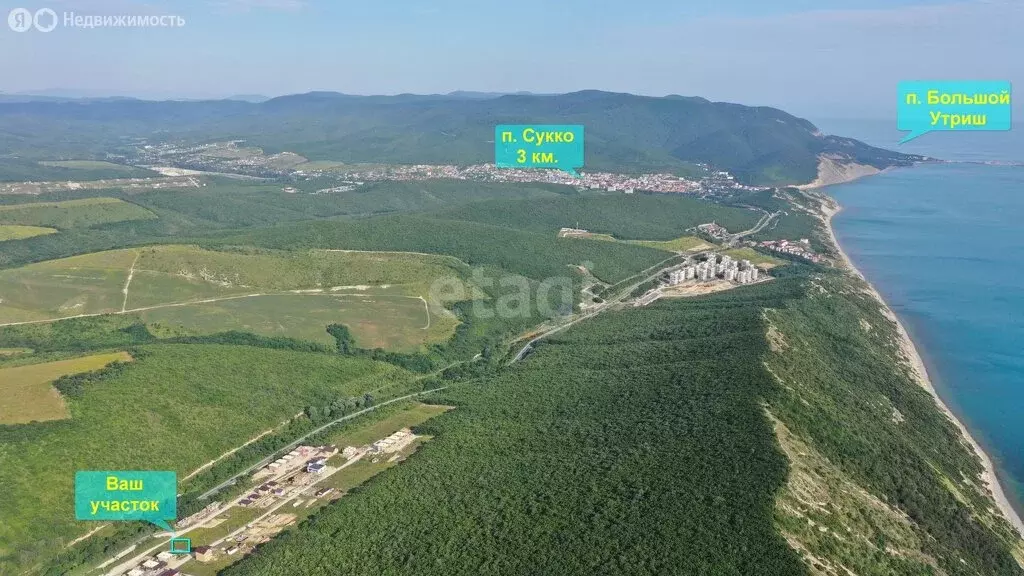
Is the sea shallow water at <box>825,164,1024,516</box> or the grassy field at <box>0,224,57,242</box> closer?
the sea shallow water at <box>825,164,1024,516</box>

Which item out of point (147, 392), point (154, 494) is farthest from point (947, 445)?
point (147, 392)

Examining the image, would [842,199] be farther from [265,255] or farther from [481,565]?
[481,565]

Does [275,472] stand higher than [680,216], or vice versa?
[680,216]

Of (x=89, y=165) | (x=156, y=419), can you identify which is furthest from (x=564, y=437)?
(x=89, y=165)

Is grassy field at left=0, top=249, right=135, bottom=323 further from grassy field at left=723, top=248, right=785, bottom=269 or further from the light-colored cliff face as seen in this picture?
the light-colored cliff face

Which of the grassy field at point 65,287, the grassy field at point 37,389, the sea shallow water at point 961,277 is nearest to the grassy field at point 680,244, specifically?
the sea shallow water at point 961,277

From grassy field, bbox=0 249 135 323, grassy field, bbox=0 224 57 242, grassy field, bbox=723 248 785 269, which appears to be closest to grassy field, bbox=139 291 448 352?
grassy field, bbox=0 249 135 323
